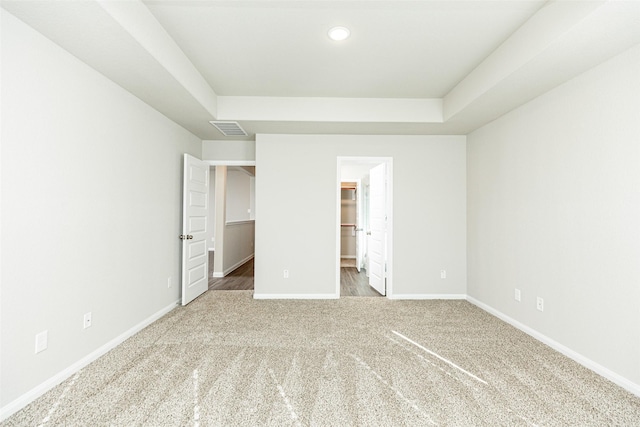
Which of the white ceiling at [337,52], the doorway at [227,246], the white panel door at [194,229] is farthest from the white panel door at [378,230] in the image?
the white panel door at [194,229]

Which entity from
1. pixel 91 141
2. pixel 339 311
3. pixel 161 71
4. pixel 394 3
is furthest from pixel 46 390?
pixel 394 3

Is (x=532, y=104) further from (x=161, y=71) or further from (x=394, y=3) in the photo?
(x=161, y=71)

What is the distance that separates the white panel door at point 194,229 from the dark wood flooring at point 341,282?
585mm

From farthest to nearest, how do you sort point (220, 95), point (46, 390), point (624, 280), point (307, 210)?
1. point (307, 210)
2. point (220, 95)
3. point (624, 280)
4. point (46, 390)

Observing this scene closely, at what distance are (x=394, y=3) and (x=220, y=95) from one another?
2280mm

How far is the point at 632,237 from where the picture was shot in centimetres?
197

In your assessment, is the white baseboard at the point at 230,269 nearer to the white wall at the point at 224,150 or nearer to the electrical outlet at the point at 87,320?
the white wall at the point at 224,150

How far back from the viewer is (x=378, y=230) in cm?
460

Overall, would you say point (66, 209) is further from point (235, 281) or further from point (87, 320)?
point (235, 281)

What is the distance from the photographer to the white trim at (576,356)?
1.96m

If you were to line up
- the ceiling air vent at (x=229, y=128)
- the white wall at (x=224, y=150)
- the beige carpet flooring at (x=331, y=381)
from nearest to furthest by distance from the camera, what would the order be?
the beige carpet flooring at (x=331, y=381) → the ceiling air vent at (x=229, y=128) → the white wall at (x=224, y=150)

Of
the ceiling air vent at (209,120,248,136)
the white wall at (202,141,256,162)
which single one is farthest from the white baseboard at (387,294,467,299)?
the ceiling air vent at (209,120,248,136)

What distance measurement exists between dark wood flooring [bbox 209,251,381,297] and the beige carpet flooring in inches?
55.9

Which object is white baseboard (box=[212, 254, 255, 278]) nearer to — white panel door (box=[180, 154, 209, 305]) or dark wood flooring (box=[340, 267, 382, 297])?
white panel door (box=[180, 154, 209, 305])
